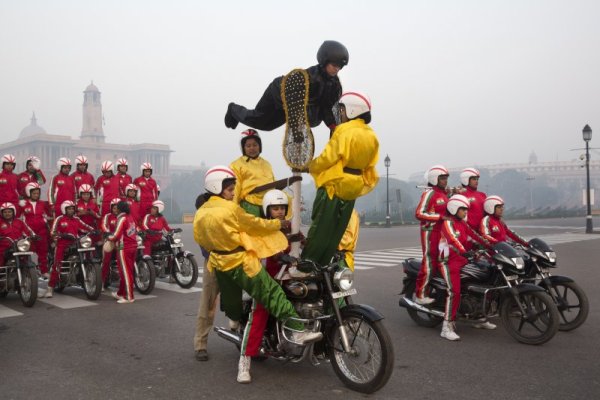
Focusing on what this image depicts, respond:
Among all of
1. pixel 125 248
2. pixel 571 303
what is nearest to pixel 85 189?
pixel 125 248

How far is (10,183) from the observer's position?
34.2ft

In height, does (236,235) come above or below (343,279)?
above

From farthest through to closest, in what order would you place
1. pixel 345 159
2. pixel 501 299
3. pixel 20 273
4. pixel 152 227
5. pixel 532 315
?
pixel 152 227 → pixel 20 273 → pixel 501 299 → pixel 532 315 → pixel 345 159

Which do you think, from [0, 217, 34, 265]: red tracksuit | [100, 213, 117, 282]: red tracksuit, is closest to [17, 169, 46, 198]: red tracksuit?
[0, 217, 34, 265]: red tracksuit

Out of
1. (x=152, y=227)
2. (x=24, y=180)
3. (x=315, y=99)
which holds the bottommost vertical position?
(x=152, y=227)

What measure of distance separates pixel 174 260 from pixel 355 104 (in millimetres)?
7166

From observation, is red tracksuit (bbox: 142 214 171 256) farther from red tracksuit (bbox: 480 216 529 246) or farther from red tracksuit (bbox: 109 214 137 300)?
red tracksuit (bbox: 480 216 529 246)

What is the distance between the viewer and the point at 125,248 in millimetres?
9289

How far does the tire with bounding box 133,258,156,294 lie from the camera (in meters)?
9.78

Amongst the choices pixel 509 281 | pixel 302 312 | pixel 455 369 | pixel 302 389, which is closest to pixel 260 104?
pixel 302 312

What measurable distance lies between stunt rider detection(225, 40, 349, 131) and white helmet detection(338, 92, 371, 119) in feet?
0.82

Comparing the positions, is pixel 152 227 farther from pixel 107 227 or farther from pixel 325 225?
pixel 325 225

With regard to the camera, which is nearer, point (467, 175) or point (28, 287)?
point (467, 175)

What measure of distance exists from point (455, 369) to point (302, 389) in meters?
1.46
